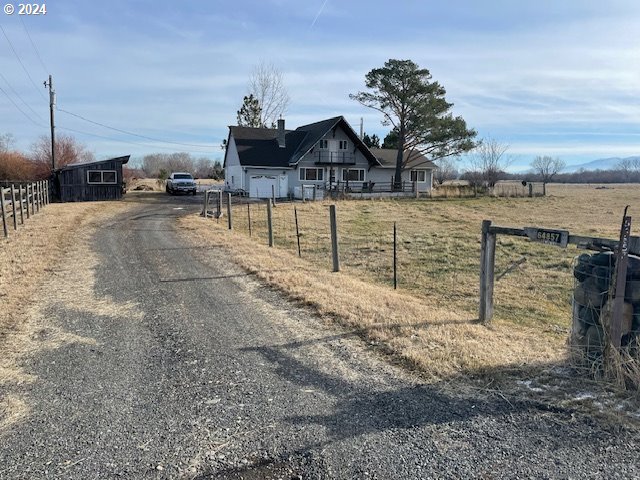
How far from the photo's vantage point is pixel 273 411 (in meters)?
3.46

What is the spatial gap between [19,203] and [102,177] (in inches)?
672

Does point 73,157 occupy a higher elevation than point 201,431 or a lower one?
higher

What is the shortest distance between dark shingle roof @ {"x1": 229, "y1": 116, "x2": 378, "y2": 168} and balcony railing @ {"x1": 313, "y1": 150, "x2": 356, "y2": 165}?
3.49 feet

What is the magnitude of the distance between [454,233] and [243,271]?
11.9 m

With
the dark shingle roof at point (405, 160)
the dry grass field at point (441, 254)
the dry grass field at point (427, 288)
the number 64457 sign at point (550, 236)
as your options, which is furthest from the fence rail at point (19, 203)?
the dark shingle roof at point (405, 160)

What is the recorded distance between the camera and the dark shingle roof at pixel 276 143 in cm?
3747

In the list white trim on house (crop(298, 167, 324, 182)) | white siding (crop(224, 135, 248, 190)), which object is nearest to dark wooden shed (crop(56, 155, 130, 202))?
white siding (crop(224, 135, 248, 190))

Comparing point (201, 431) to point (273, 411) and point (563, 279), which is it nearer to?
point (273, 411)

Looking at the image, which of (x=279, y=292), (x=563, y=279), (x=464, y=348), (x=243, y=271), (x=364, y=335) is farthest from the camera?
(x=563, y=279)

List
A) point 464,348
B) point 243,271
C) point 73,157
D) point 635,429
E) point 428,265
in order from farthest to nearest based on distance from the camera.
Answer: point 73,157, point 428,265, point 243,271, point 464,348, point 635,429

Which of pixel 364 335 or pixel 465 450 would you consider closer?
pixel 465 450

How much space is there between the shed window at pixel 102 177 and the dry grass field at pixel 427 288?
48.5 feet

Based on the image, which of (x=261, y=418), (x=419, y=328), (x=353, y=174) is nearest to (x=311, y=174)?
(x=353, y=174)

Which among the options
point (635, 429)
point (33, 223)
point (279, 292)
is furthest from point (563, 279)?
point (33, 223)
